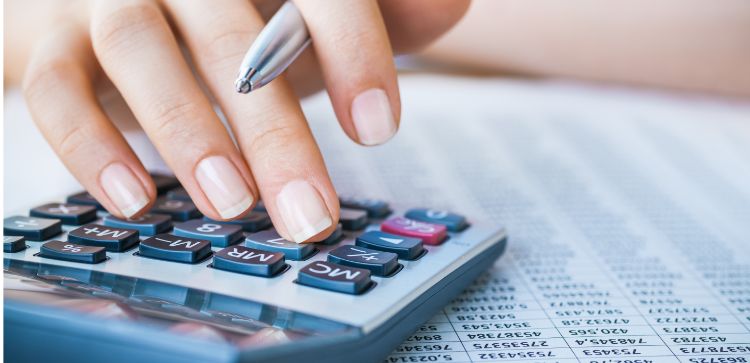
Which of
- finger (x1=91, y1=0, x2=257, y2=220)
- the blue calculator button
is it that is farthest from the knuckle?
the blue calculator button

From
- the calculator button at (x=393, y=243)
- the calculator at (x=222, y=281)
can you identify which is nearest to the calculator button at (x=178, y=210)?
the calculator at (x=222, y=281)

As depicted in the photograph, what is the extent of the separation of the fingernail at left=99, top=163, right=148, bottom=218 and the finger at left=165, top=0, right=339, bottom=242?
0.06m

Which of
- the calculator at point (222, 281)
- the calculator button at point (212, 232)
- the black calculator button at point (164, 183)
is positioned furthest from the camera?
the black calculator button at point (164, 183)

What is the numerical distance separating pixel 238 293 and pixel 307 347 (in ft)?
0.20

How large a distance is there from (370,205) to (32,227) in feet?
0.57

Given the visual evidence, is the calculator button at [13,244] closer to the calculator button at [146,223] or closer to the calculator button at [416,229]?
the calculator button at [146,223]

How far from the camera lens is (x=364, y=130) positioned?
37cm

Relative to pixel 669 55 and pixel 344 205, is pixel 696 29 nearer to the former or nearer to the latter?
pixel 669 55

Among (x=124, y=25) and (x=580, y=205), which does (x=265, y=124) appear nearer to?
(x=124, y=25)

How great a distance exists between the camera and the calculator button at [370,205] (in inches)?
16.3

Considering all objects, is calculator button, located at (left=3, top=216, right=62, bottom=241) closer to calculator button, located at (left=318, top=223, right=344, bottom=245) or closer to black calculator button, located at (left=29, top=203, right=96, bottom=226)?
black calculator button, located at (left=29, top=203, right=96, bottom=226)

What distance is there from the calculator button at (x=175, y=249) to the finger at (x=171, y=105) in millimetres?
26

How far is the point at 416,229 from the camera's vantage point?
1.25 ft

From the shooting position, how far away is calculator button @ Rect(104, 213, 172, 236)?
371 mm
